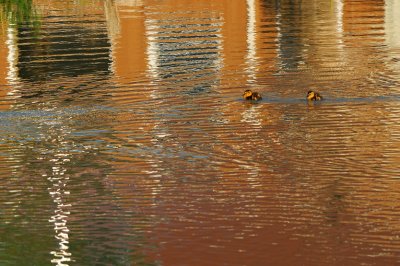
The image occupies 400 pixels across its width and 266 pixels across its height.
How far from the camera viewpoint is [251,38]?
89.2 ft

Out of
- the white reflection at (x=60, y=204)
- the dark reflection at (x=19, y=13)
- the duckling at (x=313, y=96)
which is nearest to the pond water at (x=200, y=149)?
the white reflection at (x=60, y=204)

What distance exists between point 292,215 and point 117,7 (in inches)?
979

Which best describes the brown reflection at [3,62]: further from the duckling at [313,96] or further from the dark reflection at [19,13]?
the duckling at [313,96]

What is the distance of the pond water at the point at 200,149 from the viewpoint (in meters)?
10.9

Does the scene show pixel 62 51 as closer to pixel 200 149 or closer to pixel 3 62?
pixel 3 62

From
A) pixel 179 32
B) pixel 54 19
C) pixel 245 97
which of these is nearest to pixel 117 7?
pixel 54 19

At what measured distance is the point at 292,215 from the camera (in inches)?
458

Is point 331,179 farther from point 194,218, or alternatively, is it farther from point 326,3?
point 326,3

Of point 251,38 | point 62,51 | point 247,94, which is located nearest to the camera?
point 247,94

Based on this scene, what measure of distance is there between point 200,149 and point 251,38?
12.6 metres

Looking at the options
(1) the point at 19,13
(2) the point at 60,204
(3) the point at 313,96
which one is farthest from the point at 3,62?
(2) the point at 60,204

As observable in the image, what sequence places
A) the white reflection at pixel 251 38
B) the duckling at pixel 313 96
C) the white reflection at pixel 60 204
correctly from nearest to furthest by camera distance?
the white reflection at pixel 60 204 < the duckling at pixel 313 96 < the white reflection at pixel 251 38

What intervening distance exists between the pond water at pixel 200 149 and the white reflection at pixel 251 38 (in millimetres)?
68

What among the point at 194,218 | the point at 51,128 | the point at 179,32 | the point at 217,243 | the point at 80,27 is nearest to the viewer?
the point at 217,243
